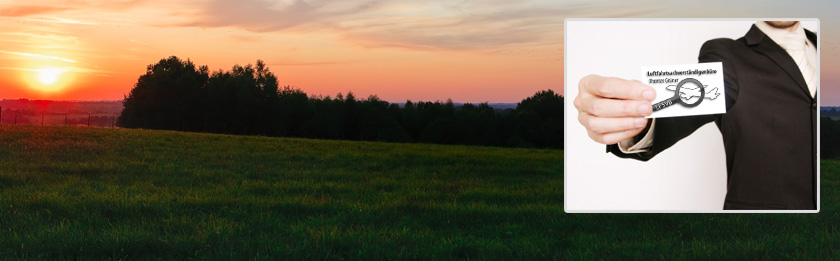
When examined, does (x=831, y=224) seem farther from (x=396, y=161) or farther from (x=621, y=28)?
(x=396, y=161)

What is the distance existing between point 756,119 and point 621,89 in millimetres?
1091

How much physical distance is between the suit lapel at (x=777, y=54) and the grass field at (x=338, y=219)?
11.0 feet

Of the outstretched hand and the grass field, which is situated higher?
the outstretched hand

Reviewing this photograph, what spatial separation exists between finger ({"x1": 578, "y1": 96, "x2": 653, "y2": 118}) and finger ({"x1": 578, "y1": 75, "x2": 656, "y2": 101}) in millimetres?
34

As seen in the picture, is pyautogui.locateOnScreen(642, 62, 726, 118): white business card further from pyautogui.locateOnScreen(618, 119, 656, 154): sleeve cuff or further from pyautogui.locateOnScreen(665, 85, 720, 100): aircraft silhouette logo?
pyautogui.locateOnScreen(618, 119, 656, 154): sleeve cuff

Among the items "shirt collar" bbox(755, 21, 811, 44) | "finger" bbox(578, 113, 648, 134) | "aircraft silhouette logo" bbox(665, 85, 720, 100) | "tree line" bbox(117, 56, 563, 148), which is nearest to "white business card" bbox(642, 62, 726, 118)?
"aircraft silhouette logo" bbox(665, 85, 720, 100)

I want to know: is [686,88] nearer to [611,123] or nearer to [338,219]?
[611,123]

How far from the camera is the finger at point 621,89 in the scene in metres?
4.02

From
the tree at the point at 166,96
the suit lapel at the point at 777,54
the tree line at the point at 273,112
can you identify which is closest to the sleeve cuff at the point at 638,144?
the suit lapel at the point at 777,54

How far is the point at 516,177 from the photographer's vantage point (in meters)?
14.4

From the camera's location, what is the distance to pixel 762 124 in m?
4.38

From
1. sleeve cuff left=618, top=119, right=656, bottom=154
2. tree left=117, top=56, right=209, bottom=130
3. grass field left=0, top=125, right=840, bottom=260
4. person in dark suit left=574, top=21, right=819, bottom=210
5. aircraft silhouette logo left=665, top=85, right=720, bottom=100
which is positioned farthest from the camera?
tree left=117, top=56, right=209, bottom=130

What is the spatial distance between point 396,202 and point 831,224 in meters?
6.46

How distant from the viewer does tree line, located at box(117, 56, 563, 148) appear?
31.8 m
